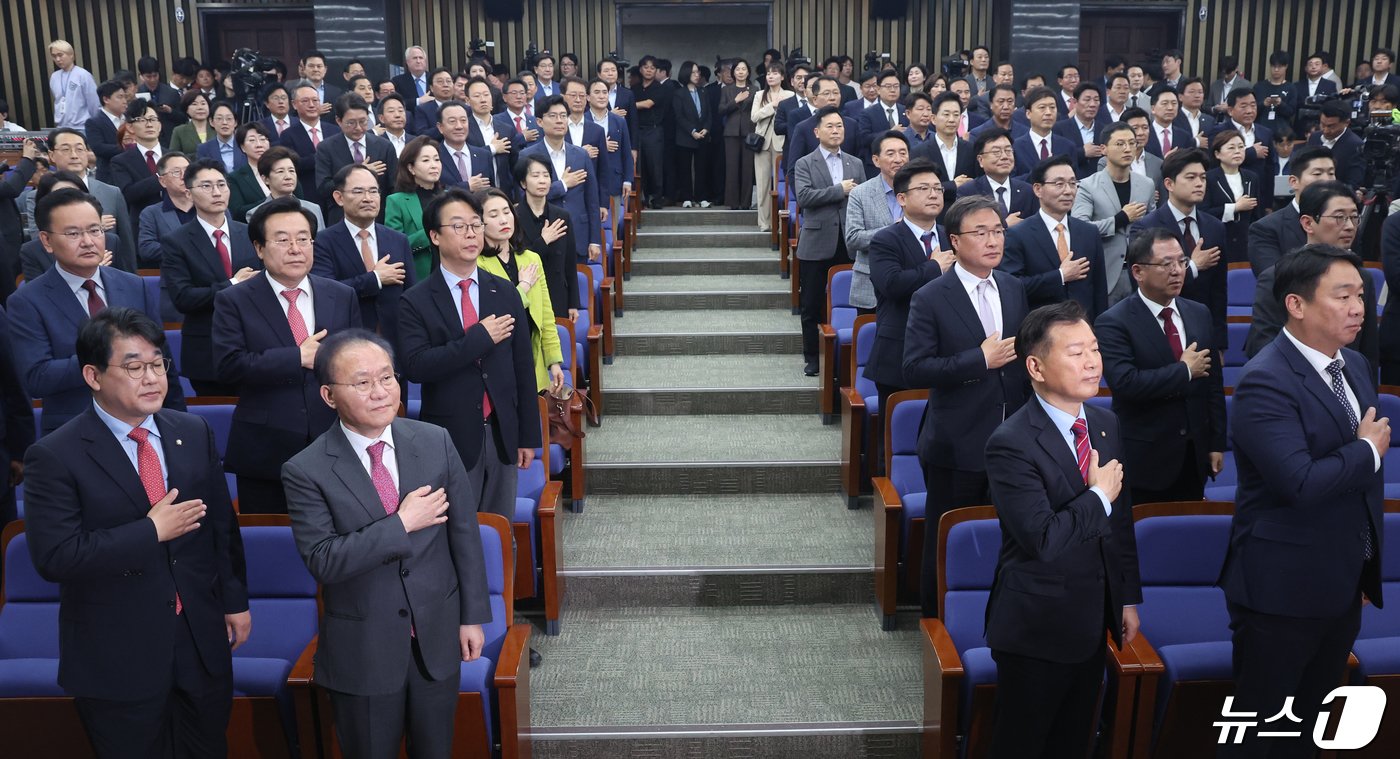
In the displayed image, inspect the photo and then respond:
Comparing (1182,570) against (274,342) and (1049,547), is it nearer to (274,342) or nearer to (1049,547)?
(1049,547)

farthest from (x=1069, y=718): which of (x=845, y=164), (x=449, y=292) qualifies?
(x=845, y=164)

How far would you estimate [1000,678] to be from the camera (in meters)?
2.27

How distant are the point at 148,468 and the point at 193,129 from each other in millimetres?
4534

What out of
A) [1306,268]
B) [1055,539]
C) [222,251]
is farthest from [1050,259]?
[222,251]

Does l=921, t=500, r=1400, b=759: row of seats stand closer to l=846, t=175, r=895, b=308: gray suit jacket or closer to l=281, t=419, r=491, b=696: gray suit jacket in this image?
l=281, t=419, r=491, b=696: gray suit jacket

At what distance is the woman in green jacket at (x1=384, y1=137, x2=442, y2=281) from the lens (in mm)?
4129

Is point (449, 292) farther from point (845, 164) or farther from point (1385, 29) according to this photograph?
point (1385, 29)

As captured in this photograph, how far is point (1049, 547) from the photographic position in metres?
2.07

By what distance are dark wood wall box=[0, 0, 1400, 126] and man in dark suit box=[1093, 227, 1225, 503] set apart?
746cm

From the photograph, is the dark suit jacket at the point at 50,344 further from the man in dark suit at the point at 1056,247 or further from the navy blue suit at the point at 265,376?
the man in dark suit at the point at 1056,247

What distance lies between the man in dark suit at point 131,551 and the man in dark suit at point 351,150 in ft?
9.73

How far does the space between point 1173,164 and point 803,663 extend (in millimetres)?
2183

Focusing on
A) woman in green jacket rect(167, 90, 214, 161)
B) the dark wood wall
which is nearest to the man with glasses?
woman in green jacket rect(167, 90, 214, 161)

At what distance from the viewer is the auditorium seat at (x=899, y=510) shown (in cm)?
325
